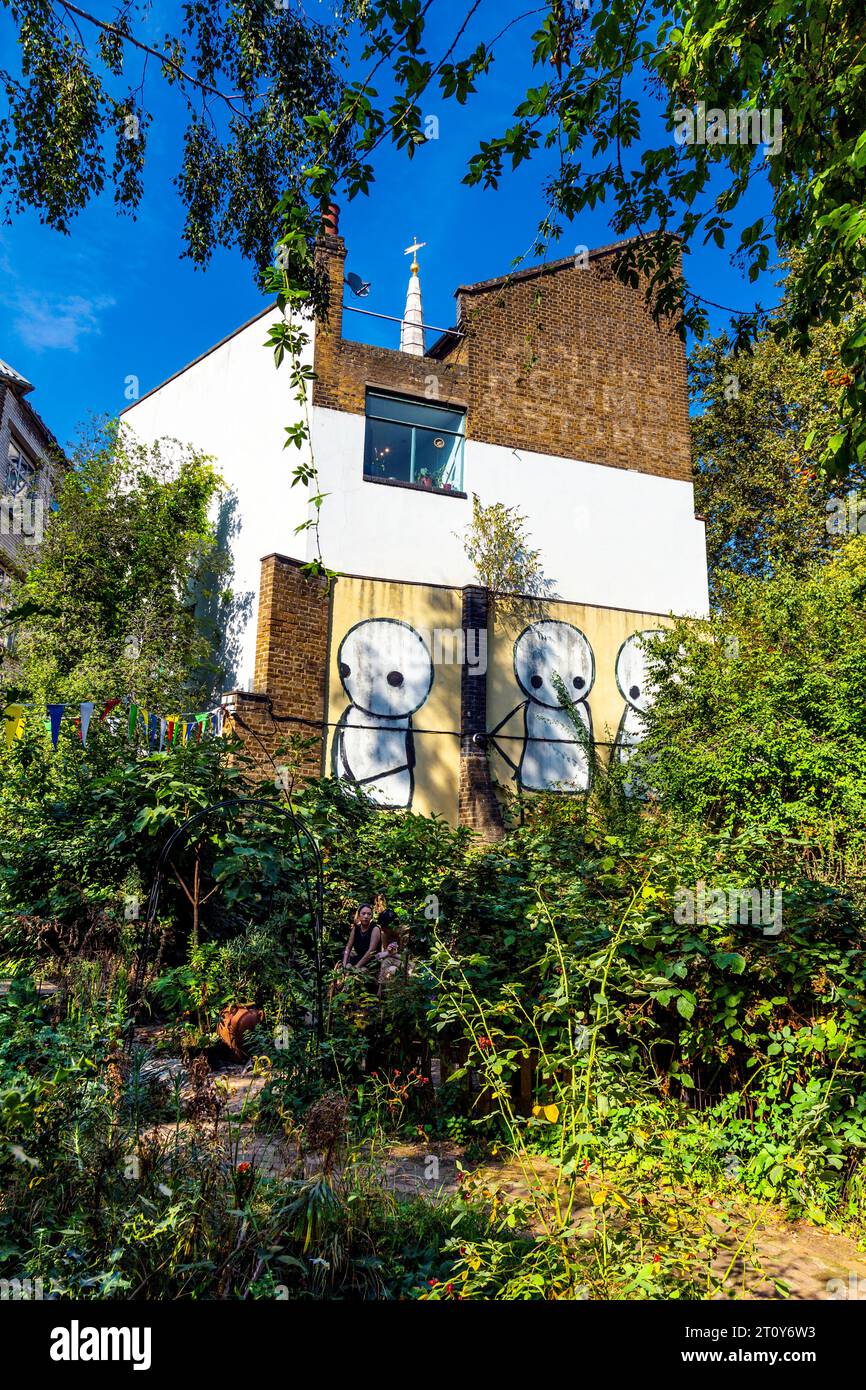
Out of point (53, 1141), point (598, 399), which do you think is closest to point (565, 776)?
point (598, 399)

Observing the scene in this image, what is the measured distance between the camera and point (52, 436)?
27.7 m

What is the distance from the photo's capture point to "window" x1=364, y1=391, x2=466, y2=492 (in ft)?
52.5

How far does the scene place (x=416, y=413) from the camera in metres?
16.5

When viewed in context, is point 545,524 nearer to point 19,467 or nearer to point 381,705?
point 381,705

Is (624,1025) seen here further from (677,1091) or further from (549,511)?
(549,511)

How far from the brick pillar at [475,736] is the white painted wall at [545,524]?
751 mm

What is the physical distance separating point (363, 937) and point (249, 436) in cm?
1238

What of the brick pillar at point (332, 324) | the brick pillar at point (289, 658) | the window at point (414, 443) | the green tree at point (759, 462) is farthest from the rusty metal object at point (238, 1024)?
the green tree at point (759, 462)

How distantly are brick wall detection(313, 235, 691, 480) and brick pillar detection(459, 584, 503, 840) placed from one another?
3425mm

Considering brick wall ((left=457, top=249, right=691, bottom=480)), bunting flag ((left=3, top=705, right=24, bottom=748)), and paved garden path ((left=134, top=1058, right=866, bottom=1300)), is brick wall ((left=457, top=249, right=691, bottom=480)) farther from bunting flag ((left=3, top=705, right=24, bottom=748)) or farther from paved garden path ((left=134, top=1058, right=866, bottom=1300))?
paved garden path ((left=134, top=1058, right=866, bottom=1300))

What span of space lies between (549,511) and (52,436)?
17.7 meters

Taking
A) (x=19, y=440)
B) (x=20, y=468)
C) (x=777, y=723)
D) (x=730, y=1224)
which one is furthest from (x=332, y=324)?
(x=730, y=1224)

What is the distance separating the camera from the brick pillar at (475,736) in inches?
587

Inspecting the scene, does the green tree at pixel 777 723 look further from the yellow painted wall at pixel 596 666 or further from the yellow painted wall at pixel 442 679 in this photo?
the yellow painted wall at pixel 442 679
